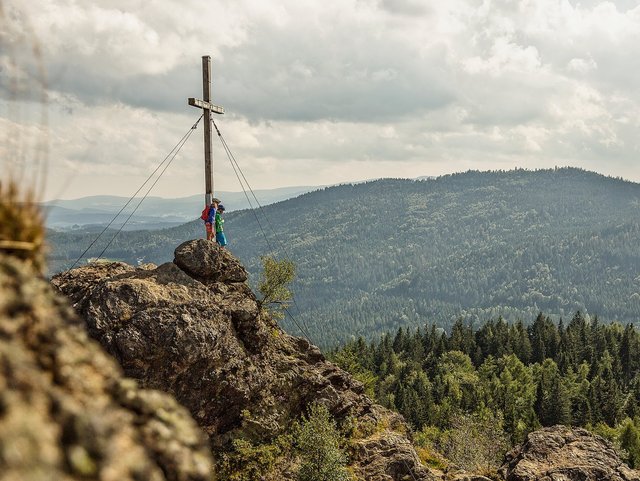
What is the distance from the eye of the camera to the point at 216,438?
21547 millimetres

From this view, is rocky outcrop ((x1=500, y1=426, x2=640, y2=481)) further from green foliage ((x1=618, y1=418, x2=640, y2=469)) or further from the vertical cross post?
green foliage ((x1=618, y1=418, x2=640, y2=469))

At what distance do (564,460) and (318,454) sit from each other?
1934 cm

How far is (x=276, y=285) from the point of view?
93.1 feet

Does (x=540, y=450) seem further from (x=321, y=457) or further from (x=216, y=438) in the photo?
(x=216, y=438)

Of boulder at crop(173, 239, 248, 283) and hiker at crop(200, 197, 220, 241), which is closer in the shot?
boulder at crop(173, 239, 248, 283)

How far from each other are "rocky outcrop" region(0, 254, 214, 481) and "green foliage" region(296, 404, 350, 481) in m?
19.3

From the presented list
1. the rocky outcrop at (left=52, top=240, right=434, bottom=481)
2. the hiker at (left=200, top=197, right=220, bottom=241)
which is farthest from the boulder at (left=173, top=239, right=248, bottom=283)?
the hiker at (left=200, top=197, right=220, bottom=241)

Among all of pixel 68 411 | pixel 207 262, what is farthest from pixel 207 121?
pixel 68 411

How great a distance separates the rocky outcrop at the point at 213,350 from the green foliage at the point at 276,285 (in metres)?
1.22

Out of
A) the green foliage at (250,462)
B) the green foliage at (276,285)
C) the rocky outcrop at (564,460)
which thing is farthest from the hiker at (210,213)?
the rocky outcrop at (564,460)

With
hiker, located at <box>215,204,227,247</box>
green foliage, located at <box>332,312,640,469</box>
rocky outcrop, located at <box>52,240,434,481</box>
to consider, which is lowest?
green foliage, located at <box>332,312,640,469</box>

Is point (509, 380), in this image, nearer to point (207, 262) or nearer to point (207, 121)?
point (207, 262)

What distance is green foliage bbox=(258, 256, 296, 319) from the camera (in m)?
28.4

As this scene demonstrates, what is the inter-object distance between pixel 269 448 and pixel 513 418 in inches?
2915
